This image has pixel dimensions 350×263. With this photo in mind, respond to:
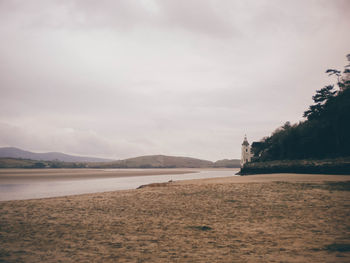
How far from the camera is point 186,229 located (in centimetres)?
910

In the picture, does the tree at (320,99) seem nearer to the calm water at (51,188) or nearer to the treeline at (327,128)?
the treeline at (327,128)

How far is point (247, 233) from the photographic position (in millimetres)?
8266

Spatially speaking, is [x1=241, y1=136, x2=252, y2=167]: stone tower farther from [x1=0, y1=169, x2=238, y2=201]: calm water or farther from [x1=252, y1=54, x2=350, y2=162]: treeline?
[x1=0, y1=169, x2=238, y2=201]: calm water

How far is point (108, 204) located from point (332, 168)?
25199mm

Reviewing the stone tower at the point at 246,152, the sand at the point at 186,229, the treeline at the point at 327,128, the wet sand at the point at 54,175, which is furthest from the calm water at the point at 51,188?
the stone tower at the point at 246,152

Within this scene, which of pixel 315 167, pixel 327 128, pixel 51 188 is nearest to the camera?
pixel 51 188

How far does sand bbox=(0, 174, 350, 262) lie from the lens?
6.40 metres

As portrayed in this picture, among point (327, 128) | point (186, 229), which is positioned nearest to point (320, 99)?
point (327, 128)

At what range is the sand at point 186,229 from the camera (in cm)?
640

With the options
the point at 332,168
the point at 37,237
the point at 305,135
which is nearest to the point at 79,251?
the point at 37,237

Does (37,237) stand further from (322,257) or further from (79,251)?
(322,257)

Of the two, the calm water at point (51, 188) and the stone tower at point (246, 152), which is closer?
the calm water at point (51, 188)

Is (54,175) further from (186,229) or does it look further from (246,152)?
(246,152)

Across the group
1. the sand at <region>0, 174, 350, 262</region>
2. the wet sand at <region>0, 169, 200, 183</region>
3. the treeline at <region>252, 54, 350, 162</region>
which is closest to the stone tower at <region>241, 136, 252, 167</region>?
the wet sand at <region>0, 169, 200, 183</region>
